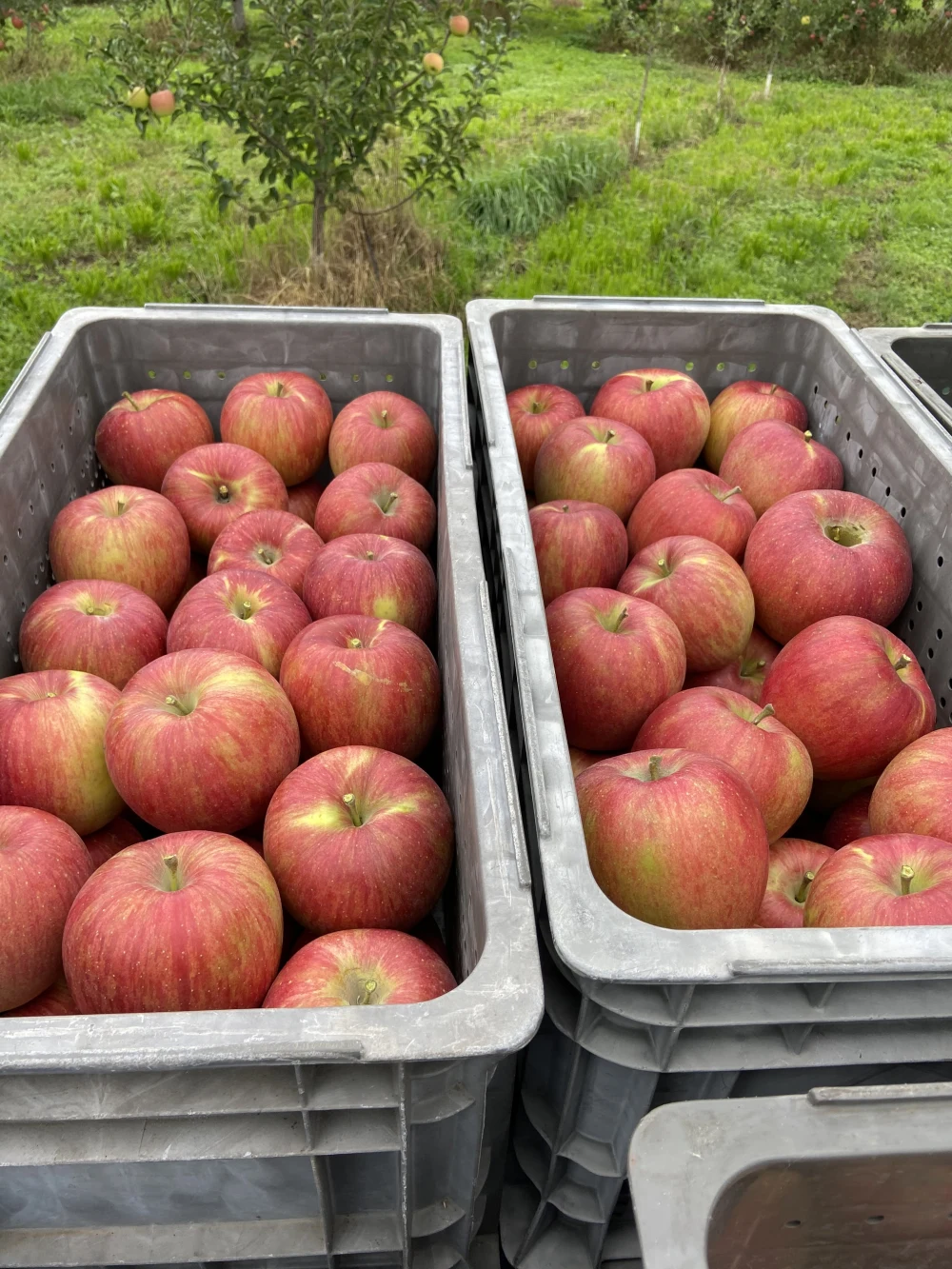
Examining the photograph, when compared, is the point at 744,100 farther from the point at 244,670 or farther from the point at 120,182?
the point at 244,670

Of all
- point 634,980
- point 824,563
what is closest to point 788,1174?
point 634,980

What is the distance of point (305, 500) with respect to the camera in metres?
2.04

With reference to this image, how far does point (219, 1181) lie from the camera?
0.88 metres

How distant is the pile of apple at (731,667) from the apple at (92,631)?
67 centimetres

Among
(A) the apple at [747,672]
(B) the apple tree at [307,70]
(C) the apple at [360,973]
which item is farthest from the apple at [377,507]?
(B) the apple tree at [307,70]

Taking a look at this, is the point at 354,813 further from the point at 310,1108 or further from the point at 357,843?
the point at 310,1108

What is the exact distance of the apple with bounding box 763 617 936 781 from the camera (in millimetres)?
1391

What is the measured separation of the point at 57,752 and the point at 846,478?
1629 millimetres

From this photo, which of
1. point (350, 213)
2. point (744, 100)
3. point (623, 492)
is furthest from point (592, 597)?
point (744, 100)

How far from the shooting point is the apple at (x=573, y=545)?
1.70m

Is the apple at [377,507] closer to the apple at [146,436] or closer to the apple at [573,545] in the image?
the apple at [573,545]

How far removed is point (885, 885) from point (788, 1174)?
0.46 m

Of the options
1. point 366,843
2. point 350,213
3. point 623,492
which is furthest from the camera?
point 350,213

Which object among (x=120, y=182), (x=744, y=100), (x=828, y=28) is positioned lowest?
(x=120, y=182)
